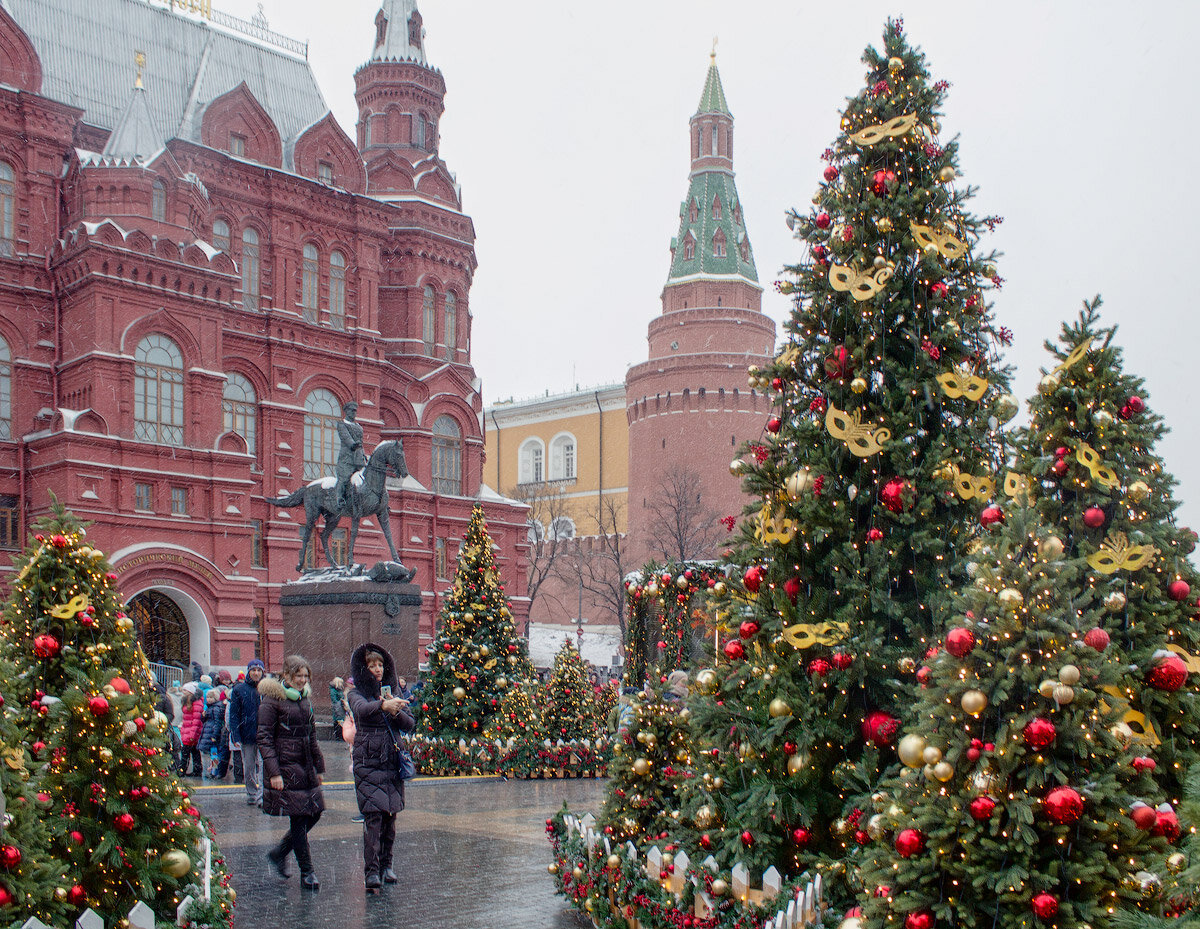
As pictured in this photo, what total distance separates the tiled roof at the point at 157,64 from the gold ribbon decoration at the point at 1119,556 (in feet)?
97.5

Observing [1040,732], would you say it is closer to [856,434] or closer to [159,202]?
[856,434]

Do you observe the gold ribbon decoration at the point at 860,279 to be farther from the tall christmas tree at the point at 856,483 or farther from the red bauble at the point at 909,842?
the red bauble at the point at 909,842

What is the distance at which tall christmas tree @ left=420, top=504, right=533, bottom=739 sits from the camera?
52.7 feet

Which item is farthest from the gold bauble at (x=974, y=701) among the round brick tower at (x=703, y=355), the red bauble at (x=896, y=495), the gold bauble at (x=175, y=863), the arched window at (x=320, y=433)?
the round brick tower at (x=703, y=355)

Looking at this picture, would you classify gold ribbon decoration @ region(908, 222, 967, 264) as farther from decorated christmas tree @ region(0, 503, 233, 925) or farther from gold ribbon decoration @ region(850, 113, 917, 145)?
decorated christmas tree @ region(0, 503, 233, 925)

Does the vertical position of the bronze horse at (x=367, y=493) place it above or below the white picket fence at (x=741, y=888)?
above

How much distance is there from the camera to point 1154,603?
263 inches

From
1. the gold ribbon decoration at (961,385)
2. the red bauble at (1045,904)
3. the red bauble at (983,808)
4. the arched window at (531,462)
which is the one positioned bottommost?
the red bauble at (1045,904)

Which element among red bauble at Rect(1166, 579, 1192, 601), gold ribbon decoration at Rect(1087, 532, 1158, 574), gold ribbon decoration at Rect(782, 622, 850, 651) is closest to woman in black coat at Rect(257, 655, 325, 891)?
gold ribbon decoration at Rect(782, 622, 850, 651)

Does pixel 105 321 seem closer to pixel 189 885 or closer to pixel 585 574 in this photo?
pixel 189 885

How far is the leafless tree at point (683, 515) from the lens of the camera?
2009 inches

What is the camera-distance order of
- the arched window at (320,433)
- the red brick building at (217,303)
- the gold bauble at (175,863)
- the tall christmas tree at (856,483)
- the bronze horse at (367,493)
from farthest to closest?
the arched window at (320,433)
the red brick building at (217,303)
the bronze horse at (367,493)
the tall christmas tree at (856,483)
the gold bauble at (175,863)

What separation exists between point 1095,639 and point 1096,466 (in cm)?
276

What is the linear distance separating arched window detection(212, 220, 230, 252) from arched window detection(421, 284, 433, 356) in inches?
277
